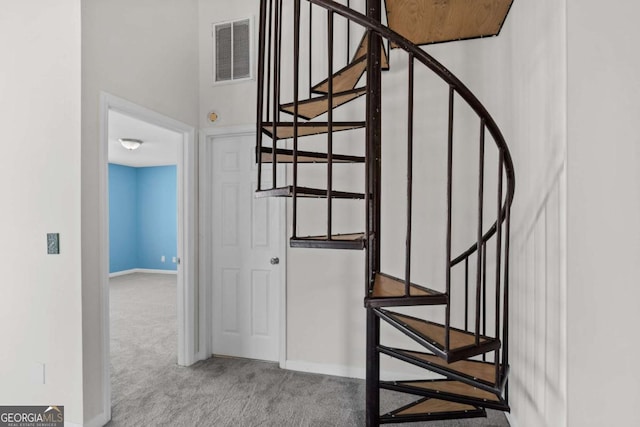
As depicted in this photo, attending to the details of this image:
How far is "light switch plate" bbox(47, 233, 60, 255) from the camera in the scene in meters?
1.99

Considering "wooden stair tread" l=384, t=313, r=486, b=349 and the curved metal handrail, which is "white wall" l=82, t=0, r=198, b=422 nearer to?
the curved metal handrail

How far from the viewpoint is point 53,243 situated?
2.00 meters

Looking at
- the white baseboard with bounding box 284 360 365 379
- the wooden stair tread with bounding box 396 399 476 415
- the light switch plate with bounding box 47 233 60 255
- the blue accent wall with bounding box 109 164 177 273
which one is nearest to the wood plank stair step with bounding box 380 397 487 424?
the wooden stair tread with bounding box 396 399 476 415

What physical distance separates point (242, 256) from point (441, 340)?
2018 mm

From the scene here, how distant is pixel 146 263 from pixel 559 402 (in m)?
7.79

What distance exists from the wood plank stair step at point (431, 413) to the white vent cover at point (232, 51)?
8.94 feet

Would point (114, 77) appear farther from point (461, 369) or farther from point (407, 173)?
point (461, 369)

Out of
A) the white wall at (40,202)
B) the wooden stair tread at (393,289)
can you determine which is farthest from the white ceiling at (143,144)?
the wooden stair tread at (393,289)

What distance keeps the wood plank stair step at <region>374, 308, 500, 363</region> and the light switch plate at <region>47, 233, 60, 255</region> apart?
191 cm

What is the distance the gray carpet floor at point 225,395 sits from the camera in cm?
213

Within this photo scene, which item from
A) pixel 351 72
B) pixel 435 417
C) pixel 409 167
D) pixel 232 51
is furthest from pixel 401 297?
pixel 232 51

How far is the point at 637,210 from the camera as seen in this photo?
1204 mm

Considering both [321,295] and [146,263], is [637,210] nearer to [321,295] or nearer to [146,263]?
[321,295]

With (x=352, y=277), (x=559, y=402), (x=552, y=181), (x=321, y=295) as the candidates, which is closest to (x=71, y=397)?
(x=321, y=295)
